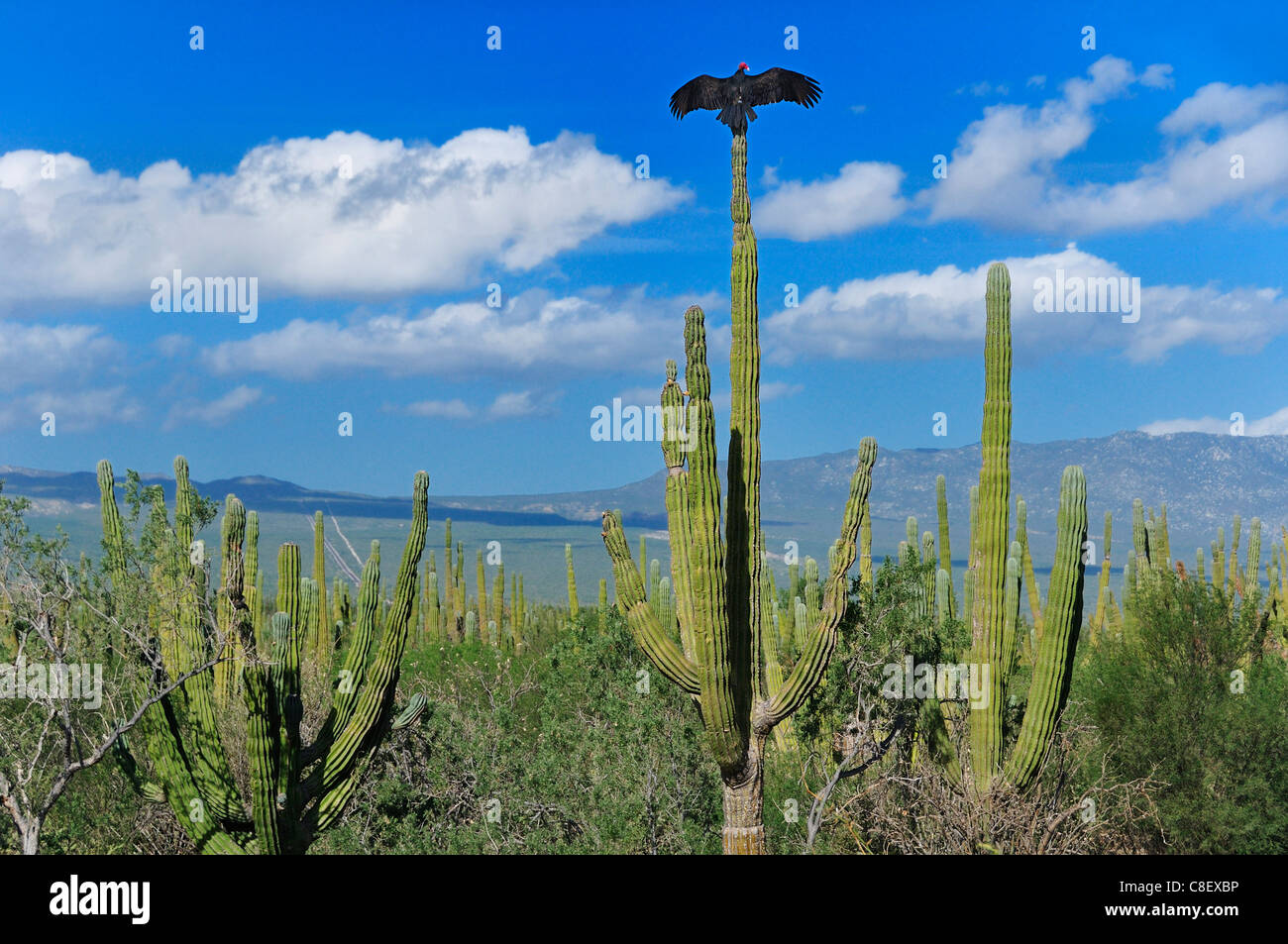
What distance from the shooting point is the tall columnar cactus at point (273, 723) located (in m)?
10.9

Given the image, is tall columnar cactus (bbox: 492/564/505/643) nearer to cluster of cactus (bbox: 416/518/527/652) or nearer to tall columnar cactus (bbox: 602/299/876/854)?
cluster of cactus (bbox: 416/518/527/652)

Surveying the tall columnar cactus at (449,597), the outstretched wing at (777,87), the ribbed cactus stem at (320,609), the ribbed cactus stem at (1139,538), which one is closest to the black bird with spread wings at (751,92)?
the outstretched wing at (777,87)

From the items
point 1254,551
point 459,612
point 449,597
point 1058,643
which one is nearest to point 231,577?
point 1058,643

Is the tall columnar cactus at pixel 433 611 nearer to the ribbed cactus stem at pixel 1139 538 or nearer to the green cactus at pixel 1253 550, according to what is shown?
the ribbed cactus stem at pixel 1139 538

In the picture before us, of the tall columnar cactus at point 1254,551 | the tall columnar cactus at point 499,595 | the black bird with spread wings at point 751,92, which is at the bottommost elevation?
A: the tall columnar cactus at point 499,595

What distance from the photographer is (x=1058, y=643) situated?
37.6 ft

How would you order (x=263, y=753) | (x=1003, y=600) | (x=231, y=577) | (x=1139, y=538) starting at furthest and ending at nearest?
(x=1139, y=538) → (x=1003, y=600) → (x=263, y=753) → (x=231, y=577)

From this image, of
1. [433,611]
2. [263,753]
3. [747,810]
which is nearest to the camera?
[263,753]

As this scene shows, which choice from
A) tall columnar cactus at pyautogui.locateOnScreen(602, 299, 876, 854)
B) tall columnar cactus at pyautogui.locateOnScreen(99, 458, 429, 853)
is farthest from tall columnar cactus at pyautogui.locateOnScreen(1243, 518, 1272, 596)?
tall columnar cactus at pyautogui.locateOnScreen(99, 458, 429, 853)

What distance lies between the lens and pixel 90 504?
19412 cm

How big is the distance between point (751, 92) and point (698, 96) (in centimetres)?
54

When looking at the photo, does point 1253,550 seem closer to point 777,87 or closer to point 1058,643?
point 1058,643

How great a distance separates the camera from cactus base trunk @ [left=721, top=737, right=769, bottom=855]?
10.9 m

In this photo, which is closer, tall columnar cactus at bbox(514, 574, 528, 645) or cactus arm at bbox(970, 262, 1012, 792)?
cactus arm at bbox(970, 262, 1012, 792)
